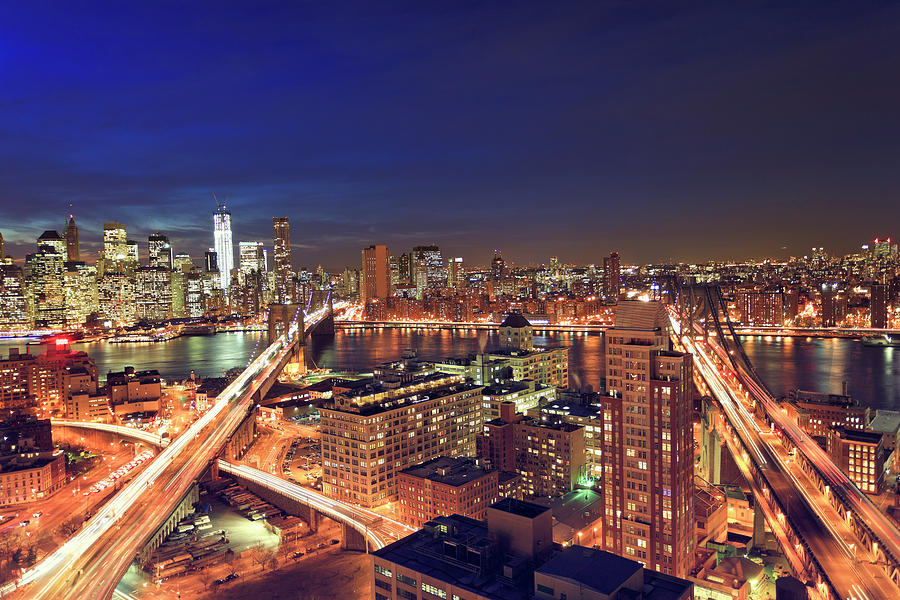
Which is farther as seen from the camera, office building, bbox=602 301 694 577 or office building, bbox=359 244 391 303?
office building, bbox=359 244 391 303

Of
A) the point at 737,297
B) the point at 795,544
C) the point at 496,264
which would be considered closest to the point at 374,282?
the point at 496,264

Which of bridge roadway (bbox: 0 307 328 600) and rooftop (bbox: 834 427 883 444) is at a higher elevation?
rooftop (bbox: 834 427 883 444)

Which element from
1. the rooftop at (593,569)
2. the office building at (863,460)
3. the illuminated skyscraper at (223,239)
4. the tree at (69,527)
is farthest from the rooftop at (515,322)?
the illuminated skyscraper at (223,239)

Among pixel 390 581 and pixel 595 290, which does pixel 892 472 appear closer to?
pixel 390 581

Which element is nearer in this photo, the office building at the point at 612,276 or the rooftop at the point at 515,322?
the rooftop at the point at 515,322

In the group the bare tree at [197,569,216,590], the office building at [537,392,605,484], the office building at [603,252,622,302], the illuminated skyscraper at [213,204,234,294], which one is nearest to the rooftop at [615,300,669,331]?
the office building at [537,392,605,484]

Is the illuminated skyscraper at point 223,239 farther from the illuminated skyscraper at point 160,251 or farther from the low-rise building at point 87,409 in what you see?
the low-rise building at point 87,409

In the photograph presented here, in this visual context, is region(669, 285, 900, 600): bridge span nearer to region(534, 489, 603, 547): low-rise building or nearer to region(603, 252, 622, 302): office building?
region(534, 489, 603, 547): low-rise building
